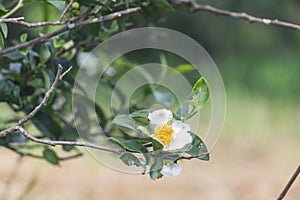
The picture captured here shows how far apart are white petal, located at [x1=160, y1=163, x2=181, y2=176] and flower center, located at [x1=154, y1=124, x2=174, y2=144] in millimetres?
30

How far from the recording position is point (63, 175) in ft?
6.91

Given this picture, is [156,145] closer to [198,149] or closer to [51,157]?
[198,149]

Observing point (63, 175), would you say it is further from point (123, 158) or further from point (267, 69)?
point (267, 69)

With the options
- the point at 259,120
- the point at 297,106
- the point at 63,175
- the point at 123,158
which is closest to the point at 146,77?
the point at 123,158

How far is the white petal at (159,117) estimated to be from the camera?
2.30 ft

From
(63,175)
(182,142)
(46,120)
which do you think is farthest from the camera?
(63,175)

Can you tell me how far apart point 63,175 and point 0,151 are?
0.89ft

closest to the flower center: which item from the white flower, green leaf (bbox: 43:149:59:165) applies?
the white flower

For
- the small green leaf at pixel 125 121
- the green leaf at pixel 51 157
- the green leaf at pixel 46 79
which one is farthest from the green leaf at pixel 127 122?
the green leaf at pixel 51 157

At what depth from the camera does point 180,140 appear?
0.70m

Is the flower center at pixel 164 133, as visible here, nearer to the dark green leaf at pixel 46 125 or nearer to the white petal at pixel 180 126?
the white petal at pixel 180 126

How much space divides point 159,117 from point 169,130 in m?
0.02

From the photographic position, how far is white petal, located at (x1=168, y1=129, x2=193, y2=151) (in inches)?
27.4

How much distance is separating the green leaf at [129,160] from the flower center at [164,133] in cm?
4
